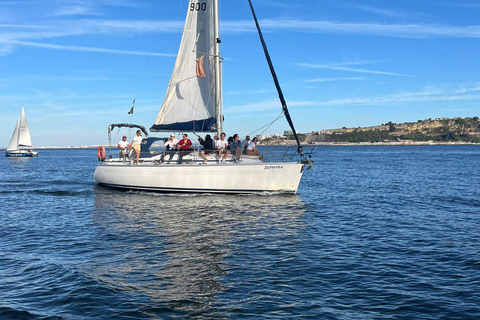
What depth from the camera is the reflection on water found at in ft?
26.5

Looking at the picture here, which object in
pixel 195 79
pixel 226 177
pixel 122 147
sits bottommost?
pixel 226 177

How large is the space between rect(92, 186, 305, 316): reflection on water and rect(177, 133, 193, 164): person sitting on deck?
2.04m

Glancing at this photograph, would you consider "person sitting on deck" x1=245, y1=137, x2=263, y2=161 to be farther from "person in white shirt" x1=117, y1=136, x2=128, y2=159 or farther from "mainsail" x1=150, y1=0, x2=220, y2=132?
"person in white shirt" x1=117, y1=136, x2=128, y2=159

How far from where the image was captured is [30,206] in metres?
18.7

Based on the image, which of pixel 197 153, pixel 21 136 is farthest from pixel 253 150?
pixel 21 136

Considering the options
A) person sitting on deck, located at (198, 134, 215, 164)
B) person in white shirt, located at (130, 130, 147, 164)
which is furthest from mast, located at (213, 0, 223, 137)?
person in white shirt, located at (130, 130, 147, 164)

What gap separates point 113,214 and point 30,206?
5.25 metres

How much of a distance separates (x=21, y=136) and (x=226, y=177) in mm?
75882

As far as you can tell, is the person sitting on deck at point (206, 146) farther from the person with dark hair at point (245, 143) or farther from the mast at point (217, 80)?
the person with dark hair at point (245, 143)

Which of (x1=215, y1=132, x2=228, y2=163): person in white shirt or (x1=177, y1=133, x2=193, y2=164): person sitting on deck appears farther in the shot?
(x1=177, y1=133, x2=193, y2=164): person sitting on deck

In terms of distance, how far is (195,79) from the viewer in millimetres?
22312

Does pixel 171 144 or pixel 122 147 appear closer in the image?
pixel 171 144

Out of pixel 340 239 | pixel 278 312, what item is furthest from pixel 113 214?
pixel 278 312

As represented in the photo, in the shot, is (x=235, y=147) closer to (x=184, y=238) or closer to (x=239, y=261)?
(x=184, y=238)
